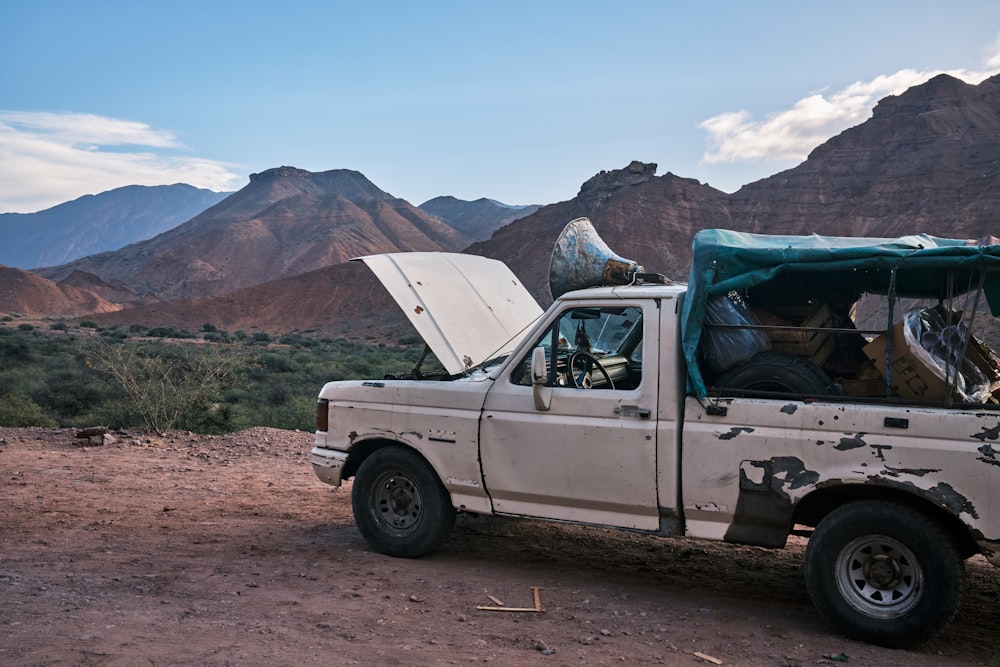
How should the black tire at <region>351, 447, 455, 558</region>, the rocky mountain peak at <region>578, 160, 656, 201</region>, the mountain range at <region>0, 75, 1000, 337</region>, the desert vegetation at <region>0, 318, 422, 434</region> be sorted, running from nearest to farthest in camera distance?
1. the black tire at <region>351, 447, 455, 558</region>
2. the desert vegetation at <region>0, 318, 422, 434</region>
3. the mountain range at <region>0, 75, 1000, 337</region>
4. the rocky mountain peak at <region>578, 160, 656, 201</region>

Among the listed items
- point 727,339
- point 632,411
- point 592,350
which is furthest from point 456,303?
point 727,339

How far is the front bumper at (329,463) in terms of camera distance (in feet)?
20.8

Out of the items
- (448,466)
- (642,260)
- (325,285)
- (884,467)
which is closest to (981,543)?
(884,467)

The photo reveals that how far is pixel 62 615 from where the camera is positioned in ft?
15.8

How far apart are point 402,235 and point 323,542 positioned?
306 ft

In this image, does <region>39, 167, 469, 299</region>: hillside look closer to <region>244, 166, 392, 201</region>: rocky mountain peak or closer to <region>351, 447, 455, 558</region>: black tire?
<region>244, 166, 392, 201</region>: rocky mountain peak

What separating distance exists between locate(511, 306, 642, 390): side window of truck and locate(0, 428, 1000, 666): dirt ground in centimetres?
134

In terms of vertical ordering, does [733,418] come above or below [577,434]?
above

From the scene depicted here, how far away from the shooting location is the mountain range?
5009cm

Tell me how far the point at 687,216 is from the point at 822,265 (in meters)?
57.1

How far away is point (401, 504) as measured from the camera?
6.16 m

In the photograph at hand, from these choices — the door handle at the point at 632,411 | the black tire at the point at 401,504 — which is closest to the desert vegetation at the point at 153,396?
the black tire at the point at 401,504

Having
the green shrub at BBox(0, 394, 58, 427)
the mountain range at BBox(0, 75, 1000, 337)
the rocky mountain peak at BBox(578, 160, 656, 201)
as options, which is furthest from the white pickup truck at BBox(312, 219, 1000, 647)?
the rocky mountain peak at BBox(578, 160, 656, 201)

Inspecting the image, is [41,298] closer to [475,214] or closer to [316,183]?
[316,183]
